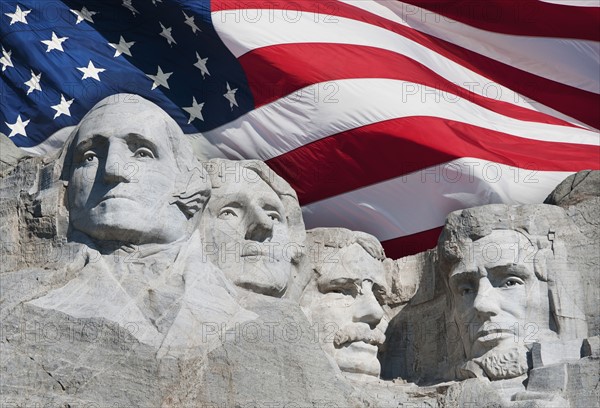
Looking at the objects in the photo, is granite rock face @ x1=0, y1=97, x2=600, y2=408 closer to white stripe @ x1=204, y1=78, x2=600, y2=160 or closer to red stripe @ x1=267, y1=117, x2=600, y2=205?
red stripe @ x1=267, y1=117, x2=600, y2=205

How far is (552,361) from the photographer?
13.8 metres

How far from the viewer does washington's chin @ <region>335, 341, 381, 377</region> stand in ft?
47.1

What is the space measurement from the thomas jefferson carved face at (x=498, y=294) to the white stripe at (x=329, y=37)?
9.76ft

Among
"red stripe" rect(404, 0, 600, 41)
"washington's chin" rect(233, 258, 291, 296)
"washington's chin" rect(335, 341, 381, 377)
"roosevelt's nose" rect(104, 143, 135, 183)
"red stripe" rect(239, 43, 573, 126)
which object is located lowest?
"washington's chin" rect(335, 341, 381, 377)

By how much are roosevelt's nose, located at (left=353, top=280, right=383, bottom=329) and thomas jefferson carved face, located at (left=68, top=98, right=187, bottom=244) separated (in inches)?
74.7

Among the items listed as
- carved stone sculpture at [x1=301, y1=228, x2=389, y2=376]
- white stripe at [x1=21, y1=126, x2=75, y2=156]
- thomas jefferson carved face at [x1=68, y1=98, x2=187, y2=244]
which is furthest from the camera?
white stripe at [x1=21, y1=126, x2=75, y2=156]

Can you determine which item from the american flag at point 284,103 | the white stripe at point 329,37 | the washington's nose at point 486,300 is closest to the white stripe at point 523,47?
the white stripe at point 329,37

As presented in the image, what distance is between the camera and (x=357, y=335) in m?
14.5

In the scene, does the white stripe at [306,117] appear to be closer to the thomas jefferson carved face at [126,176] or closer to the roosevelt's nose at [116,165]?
the thomas jefferson carved face at [126,176]

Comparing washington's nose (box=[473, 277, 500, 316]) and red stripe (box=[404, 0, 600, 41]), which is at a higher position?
red stripe (box=[404, 0, 600, 41])

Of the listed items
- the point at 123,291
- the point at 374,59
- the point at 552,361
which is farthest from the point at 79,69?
the point at 552,361

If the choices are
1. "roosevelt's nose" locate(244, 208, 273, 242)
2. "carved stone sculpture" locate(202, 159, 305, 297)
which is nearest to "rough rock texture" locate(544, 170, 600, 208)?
"carved stone sculpture" locate(202, 159, 305, 297)

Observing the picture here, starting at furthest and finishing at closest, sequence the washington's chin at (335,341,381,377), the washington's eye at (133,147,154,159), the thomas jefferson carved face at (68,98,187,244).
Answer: the washington's chin at (335,341,381,377) < the washington's eye at (133,147,154,159) < the thomas jefferson carved face at (68,98,187,244)

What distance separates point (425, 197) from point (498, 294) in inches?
85.1
